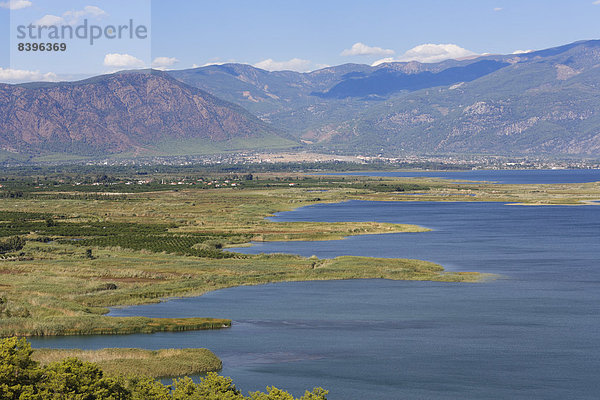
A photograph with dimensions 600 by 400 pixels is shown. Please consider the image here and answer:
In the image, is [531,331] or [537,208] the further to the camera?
[537,208]

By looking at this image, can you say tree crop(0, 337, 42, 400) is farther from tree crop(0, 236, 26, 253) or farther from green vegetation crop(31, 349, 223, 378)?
tree crop(0, 236, 26, 253)

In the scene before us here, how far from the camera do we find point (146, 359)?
175ft

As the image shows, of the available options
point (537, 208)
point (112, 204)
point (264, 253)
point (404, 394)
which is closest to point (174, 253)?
point (264, 253)

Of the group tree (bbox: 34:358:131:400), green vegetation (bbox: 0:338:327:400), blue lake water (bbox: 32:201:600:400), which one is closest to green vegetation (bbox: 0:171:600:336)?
blue lake water (bbox: 32:201:600:400)

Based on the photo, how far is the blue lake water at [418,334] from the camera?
51219 mm

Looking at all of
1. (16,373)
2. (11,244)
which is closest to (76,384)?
(16,373)

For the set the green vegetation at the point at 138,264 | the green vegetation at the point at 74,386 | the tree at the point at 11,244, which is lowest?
the green vegetation at the point at 138,264

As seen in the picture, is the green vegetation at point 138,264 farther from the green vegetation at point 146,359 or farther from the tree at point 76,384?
the tree at point 76,384

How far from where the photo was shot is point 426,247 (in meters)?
114

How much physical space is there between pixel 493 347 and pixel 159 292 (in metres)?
32.9

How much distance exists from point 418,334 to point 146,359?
70.9 feet

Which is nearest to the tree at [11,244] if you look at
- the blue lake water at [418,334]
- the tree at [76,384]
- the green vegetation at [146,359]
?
the blue lake water at [418,334]

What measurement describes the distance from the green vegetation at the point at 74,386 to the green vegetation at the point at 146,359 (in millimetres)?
9923

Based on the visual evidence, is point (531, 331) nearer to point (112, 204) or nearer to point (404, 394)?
point (404, 394)
